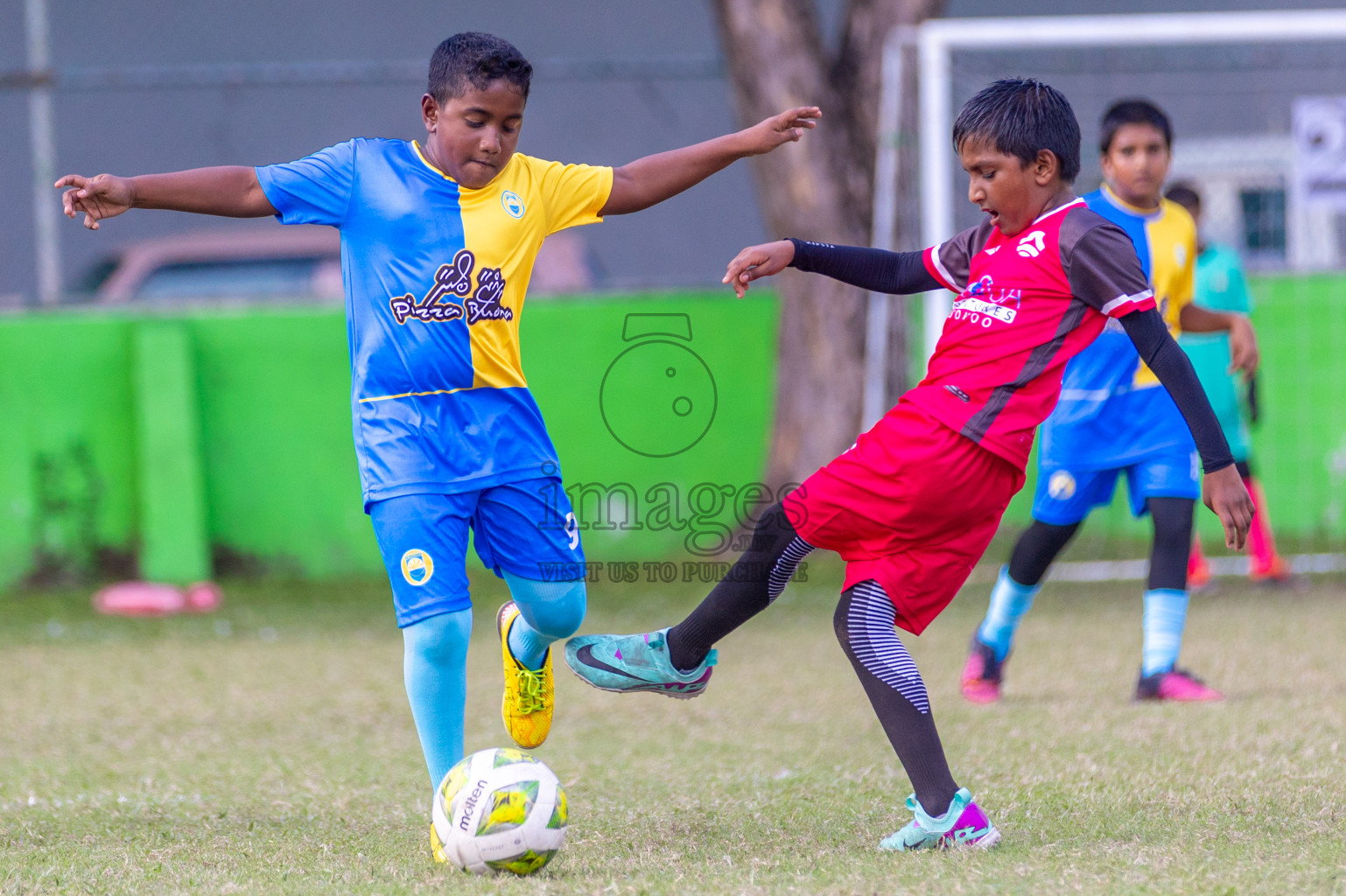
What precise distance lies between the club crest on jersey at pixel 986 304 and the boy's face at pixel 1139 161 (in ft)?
6.57

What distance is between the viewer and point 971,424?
3340 mm

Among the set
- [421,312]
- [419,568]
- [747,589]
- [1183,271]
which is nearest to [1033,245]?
[747,589]

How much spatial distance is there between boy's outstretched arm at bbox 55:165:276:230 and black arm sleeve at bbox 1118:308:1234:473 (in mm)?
2014

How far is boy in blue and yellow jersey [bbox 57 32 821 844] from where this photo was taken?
11.1 ft

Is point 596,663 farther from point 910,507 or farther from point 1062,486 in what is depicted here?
point 1062,486

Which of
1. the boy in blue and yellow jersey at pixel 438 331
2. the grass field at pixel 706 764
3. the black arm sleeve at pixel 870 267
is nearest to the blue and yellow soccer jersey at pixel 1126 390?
the grass field at pixel 706 764

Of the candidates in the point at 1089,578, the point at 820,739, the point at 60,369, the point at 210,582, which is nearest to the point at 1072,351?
the point at 820,739

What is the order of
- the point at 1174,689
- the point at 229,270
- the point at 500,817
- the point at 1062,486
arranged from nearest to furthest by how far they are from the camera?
the point at 500,817 → the point at 1174,689 → the point at 1062,486 → the point at 229,270

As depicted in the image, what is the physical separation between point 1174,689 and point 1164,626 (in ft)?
0.71

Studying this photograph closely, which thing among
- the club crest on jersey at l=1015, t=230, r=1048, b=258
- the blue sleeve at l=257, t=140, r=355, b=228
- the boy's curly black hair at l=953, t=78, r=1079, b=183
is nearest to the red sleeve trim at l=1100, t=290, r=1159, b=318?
the club crest on jersey at l=1015, t=230, r=1048, b=258

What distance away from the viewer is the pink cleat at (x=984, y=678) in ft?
17.7

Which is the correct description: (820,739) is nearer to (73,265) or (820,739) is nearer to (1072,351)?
(1072,351)

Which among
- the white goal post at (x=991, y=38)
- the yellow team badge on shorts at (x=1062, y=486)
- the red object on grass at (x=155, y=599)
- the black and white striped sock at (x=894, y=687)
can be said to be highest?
the white goal post at (x=991, y=38)

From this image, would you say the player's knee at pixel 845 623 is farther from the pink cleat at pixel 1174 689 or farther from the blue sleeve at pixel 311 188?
the pink cleat at pixel 1174 689
